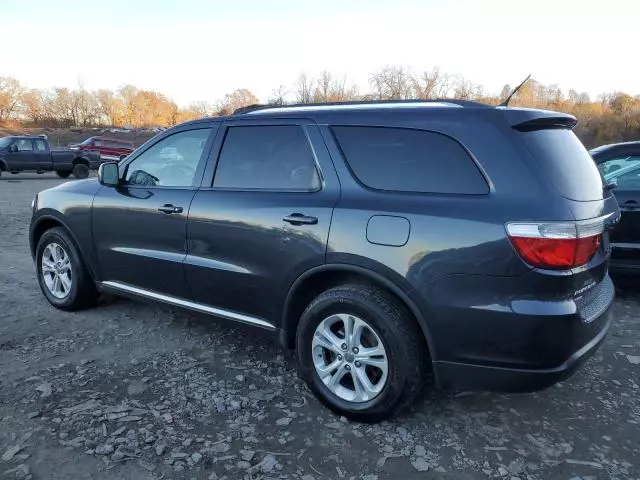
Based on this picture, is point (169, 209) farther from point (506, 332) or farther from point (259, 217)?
point (506, 332)

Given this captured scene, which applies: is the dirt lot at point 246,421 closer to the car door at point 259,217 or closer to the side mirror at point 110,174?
the car door at point 259,217

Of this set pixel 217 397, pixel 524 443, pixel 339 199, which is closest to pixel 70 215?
pixel 217 397

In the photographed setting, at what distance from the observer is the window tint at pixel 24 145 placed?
65.6 feet

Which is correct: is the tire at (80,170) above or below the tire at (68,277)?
below

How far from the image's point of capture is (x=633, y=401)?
3.26 metres

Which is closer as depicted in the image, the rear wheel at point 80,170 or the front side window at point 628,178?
the front side window at point 628,178

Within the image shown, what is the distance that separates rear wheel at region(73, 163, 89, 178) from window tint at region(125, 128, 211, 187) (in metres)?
20.6

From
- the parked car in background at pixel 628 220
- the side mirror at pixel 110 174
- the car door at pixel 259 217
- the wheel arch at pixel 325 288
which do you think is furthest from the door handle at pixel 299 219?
the parked car in background at pixel 628 220

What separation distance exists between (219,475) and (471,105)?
7.42 feet

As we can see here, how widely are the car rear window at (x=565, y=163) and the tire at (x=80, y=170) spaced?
23.0 metres

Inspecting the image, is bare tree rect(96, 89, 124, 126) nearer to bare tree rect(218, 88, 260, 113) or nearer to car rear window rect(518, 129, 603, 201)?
bare tree rect(218, 88, 260, 113)

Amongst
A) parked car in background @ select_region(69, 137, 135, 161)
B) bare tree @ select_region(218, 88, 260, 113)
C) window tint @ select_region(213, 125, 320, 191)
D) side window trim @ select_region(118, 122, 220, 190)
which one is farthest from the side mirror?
bare tree @ select_region(218, 88, 260, 113)

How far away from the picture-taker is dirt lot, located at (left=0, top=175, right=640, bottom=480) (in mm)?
2549

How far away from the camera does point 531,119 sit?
2656 mm
